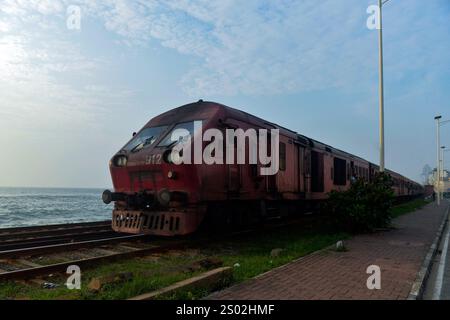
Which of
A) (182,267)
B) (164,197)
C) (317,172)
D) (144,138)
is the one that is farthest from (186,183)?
(317,172)

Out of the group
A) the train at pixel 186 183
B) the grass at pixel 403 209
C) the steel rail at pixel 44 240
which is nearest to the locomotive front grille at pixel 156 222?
the train at pixel 186 183

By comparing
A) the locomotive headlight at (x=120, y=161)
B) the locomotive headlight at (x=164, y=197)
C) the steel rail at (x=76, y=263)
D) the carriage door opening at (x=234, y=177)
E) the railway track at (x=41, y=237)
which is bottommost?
the railway track at (x=41, y=237)

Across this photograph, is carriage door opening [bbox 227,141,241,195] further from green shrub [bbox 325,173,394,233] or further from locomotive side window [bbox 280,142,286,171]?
green shrub [bbox 325,173,394,233]

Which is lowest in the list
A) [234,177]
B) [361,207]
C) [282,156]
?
[361,207]

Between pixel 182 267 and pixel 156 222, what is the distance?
9.01ft

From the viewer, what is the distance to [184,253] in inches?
325

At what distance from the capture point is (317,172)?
15523mm

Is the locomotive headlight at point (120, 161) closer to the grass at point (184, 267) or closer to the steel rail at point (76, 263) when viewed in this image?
the steel rail at point (76, 263)

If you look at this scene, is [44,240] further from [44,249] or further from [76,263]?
[76,263]

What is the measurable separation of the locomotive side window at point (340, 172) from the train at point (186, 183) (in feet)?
21.0

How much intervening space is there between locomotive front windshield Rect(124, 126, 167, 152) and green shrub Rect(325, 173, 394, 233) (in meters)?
6.43

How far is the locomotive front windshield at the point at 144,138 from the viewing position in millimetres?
9891
